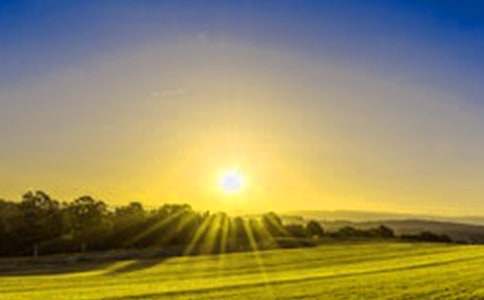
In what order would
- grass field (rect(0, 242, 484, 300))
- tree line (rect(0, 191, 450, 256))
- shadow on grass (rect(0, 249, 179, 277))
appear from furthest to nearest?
tree line (rect(0, 191, 450, 256)) → shadow on grass (rect(0, 249, 179, 277)) → grass field (rect(0, 242, 484, 300))

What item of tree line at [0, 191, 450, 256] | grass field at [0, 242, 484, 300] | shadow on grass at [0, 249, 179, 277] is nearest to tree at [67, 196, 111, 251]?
tree line at [0, 191, 450, 256]

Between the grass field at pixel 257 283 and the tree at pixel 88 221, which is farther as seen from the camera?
the tree at pixel 88 221

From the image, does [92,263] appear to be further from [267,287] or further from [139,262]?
[267,287]

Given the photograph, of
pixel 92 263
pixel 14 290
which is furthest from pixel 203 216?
pixel 14 290

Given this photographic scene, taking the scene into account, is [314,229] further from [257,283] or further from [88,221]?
[257,283]

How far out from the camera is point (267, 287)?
36000 mm

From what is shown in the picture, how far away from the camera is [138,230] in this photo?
97.4m

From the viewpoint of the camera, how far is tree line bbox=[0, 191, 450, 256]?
9056 cm

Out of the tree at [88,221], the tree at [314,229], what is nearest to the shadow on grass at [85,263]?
the tree at [88,221]

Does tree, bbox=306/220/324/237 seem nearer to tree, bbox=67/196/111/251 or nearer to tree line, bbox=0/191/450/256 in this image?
tree line, bbox=0/191/450/256

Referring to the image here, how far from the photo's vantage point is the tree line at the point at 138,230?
297 feet

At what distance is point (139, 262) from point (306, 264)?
57.9 feet

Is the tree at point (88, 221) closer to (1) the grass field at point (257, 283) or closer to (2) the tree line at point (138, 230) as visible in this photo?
(2) the tree line at point (138, 230)

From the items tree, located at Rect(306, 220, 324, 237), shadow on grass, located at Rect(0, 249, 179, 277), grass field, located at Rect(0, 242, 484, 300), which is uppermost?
tree, located at Rect(306, 220, 324, 237)
